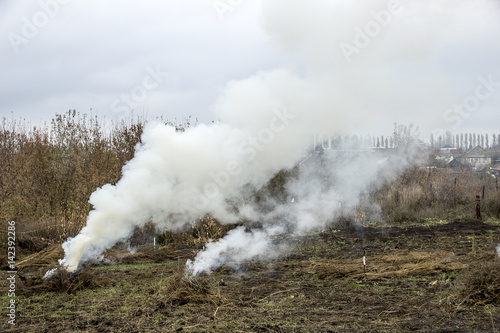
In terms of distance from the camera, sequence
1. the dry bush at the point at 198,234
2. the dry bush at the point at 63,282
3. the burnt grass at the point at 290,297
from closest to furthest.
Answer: the burnt grass at the point at 290,297
the dry bush at the point at 63,282
the dry bush at the point at 198,234

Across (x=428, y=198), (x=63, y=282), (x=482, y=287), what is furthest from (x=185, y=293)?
(x=428, y=198)

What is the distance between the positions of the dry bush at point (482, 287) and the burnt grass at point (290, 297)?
2 centimetres

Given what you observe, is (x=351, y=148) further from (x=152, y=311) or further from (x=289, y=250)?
(x=152, y=311)

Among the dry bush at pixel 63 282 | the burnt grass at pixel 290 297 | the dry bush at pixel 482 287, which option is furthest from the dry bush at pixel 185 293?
the dry bush at pixel 482 287

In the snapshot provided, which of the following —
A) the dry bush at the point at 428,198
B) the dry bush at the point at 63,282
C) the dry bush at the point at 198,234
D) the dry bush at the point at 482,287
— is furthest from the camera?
the dry bush at the point at 428,198

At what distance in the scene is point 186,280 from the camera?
9180 millimetres

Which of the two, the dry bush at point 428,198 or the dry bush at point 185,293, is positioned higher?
the dry bush at point 428,198

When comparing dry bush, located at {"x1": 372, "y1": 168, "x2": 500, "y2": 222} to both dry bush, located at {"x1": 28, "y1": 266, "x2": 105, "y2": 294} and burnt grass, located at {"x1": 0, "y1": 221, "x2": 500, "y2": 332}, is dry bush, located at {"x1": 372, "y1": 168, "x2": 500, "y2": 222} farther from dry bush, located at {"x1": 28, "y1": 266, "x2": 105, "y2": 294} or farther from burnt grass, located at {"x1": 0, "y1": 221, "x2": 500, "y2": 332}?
dry bush, located at {"x1": 28, "y1": 266, "x2": 105, "y2": 294}

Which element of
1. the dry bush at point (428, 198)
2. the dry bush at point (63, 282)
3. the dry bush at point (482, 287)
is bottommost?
the dry bush at point (63, 282)

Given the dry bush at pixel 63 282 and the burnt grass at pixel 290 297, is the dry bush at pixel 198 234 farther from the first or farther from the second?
the dry bush at pixel 63 282

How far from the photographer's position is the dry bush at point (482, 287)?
7.91m

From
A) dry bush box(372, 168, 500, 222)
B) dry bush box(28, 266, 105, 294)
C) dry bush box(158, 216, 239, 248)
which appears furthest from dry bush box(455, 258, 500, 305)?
dry bush box(372, 168, 500, 222)

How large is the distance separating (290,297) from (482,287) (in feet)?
11.7

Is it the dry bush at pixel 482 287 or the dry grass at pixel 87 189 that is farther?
the dry grass at pixel 87 189
